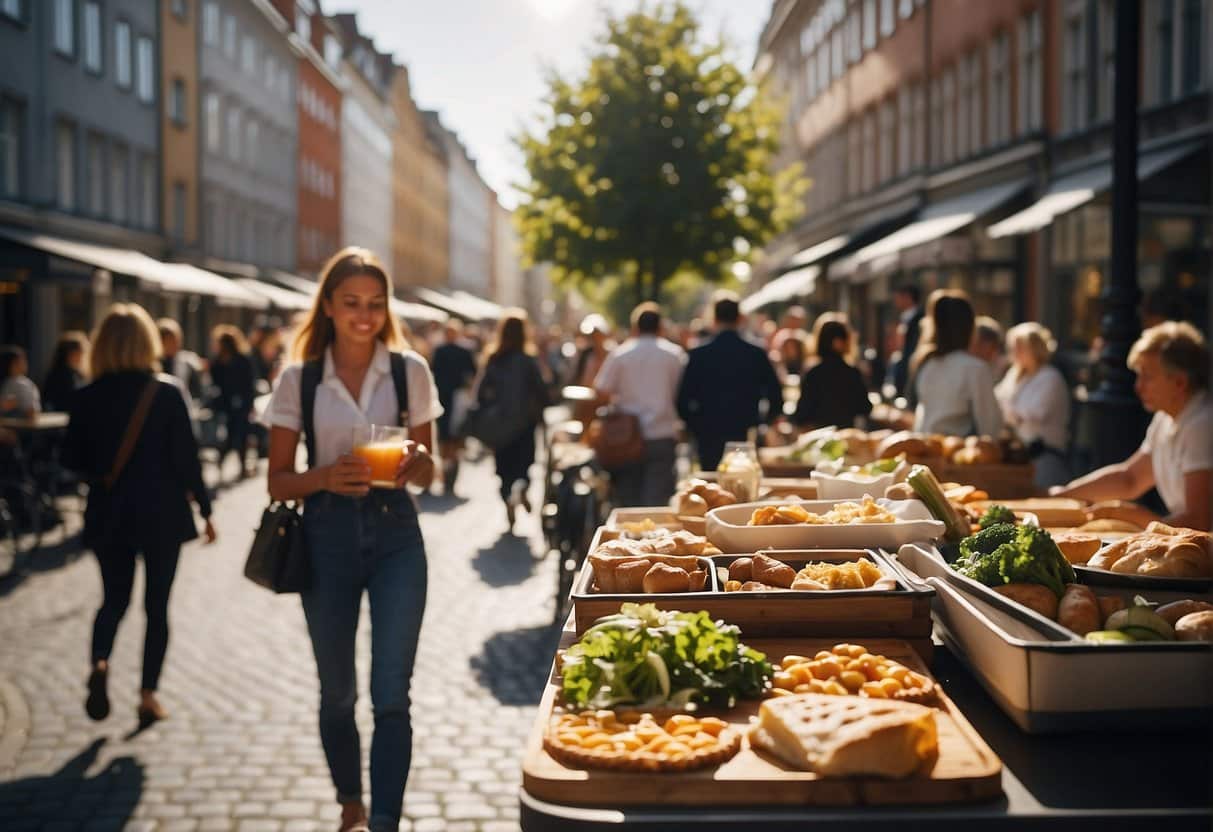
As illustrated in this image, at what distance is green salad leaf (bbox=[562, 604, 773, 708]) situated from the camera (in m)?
2.83

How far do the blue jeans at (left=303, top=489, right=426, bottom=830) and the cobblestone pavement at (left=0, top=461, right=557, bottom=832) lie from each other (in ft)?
2.86

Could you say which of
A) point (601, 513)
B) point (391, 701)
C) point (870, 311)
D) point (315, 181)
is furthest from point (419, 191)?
point (391, 701)

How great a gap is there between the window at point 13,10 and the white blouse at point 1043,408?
74.5ft

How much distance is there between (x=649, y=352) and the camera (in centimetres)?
1079

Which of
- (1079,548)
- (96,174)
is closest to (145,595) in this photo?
(1079,548)

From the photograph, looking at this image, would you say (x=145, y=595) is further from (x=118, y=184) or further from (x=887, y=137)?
(x=887, y=137)

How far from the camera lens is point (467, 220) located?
396 feet

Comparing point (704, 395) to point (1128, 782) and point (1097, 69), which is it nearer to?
point (1128, 782)

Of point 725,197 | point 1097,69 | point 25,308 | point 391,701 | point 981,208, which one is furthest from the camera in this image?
point 725,197

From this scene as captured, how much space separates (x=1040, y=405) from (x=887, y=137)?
27279 millimetres

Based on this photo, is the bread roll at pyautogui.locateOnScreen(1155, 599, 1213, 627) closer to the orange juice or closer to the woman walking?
the orange juice

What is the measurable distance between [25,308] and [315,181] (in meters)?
34.0

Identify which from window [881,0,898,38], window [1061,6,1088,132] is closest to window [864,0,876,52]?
window [881,0,898,38]

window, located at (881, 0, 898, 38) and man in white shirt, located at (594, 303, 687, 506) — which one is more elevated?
window, located at (881, 0, 898, 38)
